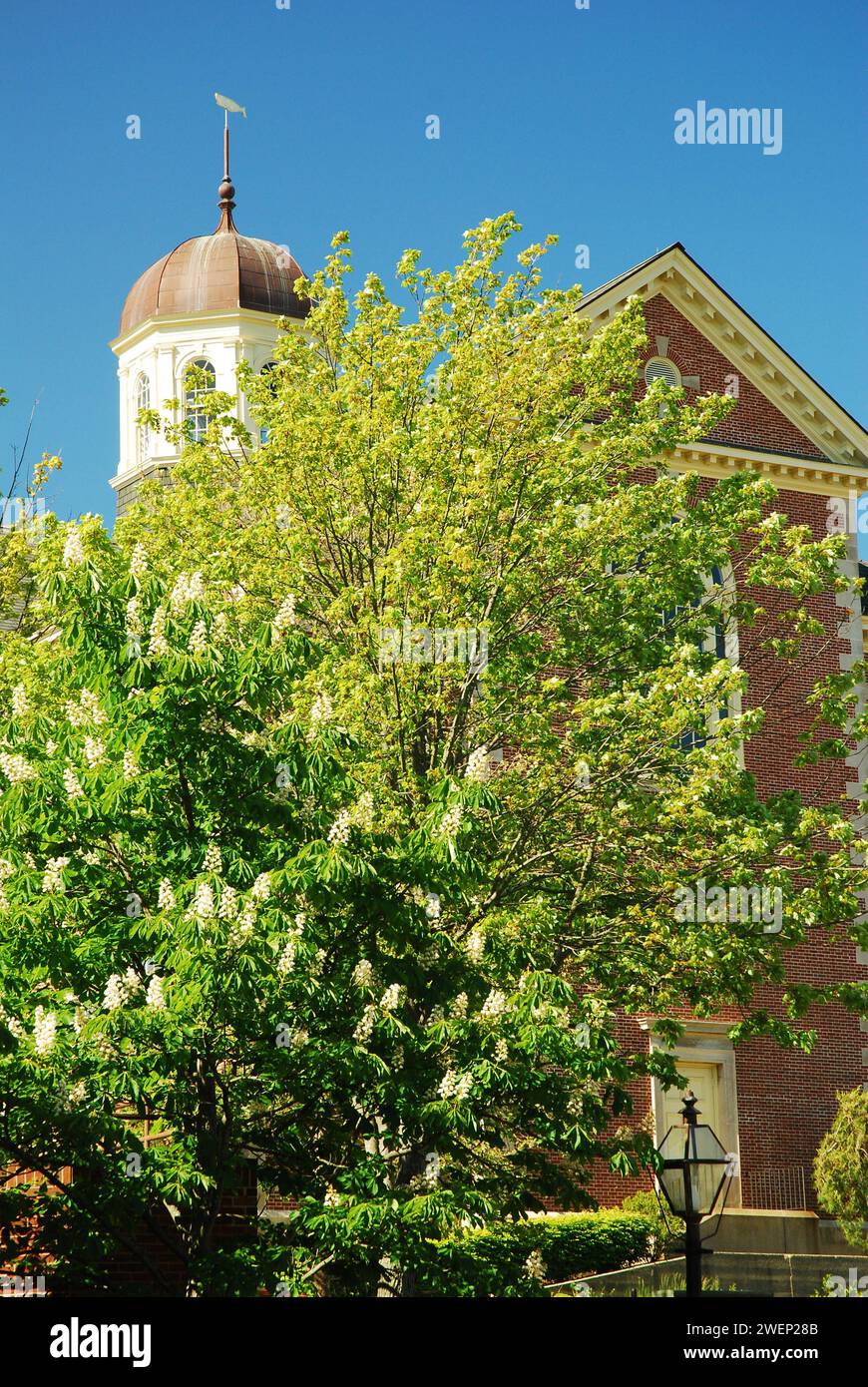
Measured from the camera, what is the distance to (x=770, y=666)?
29.4 m

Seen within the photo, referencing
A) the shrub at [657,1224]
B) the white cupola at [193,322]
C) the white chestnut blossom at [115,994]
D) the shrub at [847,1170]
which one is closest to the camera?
the white chestnut blossom at [115,994]

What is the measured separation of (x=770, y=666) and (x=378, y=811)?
48.1 feet

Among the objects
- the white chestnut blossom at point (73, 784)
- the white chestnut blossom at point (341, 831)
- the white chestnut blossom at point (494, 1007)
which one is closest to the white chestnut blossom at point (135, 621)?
the white chestnut blossom at point (73, 784)

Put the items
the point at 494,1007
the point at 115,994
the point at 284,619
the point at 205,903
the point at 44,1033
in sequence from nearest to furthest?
the point at 205,903 < the point at 44,1033 < the point at 115,994 < the point at 494,1007 < the point at 284,619

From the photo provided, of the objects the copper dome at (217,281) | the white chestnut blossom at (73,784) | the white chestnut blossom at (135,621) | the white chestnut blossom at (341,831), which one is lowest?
the white chestnut blossom at (341,831)

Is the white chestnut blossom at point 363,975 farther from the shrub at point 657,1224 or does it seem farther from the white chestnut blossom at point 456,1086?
the shrub at point 657,1224

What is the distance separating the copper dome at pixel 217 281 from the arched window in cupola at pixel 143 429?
131 centimetres

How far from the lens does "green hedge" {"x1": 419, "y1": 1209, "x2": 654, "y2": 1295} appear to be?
13266 mm

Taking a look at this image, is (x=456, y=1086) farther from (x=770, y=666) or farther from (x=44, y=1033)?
(x=770, y=666)

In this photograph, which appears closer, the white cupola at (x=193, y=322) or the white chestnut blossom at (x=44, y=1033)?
the white chestnut blossom at (x=44, y=1033)

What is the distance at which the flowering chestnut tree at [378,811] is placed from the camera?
12000mm

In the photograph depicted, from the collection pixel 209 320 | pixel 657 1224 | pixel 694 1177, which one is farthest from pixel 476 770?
pixel 209 320

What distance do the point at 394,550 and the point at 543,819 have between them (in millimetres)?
3531
